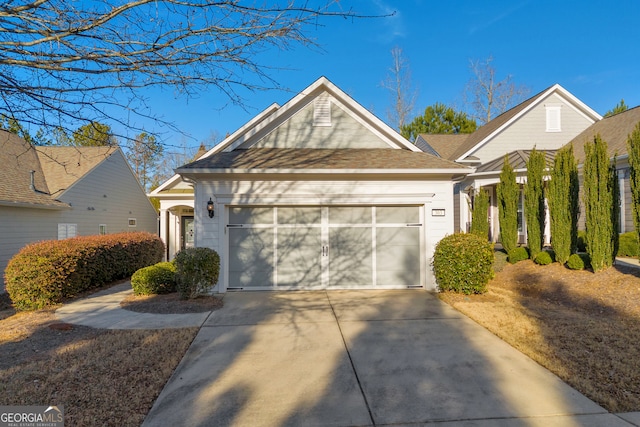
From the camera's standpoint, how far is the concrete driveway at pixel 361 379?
9.96 ft

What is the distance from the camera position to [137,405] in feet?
10.6

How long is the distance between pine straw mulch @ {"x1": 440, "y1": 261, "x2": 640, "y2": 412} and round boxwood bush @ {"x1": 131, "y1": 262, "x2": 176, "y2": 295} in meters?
6.44

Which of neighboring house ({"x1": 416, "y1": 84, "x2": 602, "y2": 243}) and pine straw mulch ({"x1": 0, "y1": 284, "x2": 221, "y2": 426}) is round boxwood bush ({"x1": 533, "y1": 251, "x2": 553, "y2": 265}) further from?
pine straw mulch ({"x1": 0, "y1": 284, "x2": 221, "y2": 426})

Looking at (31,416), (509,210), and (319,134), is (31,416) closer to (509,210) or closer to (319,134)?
(319,134)

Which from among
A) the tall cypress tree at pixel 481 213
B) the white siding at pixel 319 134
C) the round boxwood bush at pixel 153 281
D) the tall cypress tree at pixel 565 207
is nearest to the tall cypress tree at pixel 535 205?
the tall cypress tree at pixel 565 207

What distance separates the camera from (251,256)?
832cm

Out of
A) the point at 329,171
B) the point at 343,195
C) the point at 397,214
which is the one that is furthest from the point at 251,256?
the point at 397,214

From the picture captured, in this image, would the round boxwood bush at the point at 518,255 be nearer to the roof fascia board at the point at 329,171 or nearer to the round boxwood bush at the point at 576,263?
the round boxwood bush at the point at 576,263

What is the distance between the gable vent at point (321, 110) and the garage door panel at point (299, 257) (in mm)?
3280

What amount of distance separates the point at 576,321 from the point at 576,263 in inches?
151

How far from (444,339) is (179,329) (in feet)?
13.4

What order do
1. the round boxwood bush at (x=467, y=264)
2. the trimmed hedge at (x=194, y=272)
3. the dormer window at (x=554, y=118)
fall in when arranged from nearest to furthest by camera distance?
the trimmed hedge at (x=194, y=272) → the round boxwood bush at (x=467, y=264) → the dormer window at (x=554, y=118)

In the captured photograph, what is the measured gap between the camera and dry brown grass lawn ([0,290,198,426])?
10.5 feet

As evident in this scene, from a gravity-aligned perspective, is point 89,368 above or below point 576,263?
below
